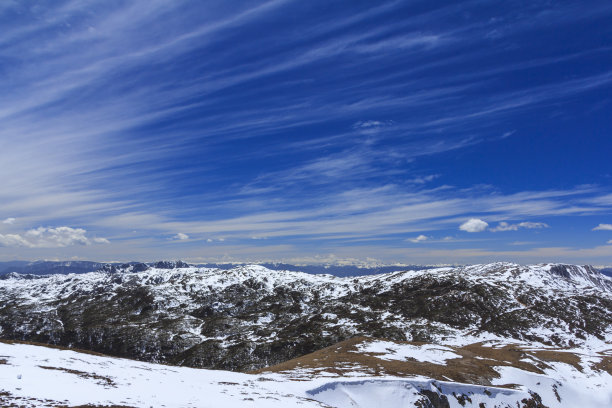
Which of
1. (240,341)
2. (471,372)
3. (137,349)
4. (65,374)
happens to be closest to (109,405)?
(65,374)

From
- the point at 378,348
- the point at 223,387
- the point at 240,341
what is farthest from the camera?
the point at 240,341

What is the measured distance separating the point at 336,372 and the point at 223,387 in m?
20.4

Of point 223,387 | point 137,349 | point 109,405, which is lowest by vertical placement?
point 137,349

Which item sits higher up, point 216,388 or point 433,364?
point 216,388

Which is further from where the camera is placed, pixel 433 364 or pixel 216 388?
pixel 433 364

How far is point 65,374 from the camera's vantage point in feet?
88.8

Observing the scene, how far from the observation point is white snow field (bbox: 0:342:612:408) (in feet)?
76.8

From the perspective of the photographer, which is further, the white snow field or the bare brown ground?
the bare brown ground

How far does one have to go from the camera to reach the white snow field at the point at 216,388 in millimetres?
23422

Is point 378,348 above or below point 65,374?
below

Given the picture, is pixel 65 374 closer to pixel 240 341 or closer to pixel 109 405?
pixel 109 405

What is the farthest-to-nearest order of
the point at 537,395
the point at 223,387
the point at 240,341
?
the point at 240,341, the point at 537,395, the point at 223,387

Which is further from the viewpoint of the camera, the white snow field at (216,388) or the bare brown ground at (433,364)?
the bare brown ground at (433,364)

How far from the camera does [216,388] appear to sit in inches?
1303
